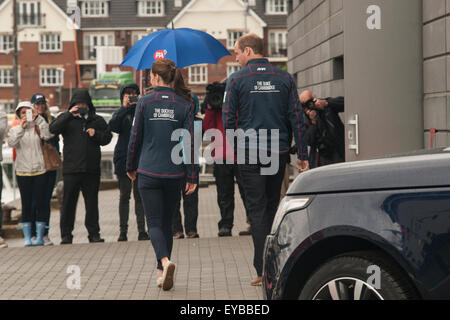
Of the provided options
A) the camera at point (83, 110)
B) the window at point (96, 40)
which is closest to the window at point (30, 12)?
the window at point (96, 40)

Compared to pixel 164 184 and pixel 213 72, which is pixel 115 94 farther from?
pixel 164 184

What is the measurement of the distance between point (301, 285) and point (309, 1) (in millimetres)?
15329

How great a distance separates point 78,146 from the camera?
11.5m

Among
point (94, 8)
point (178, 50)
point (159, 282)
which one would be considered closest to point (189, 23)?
point (94, 8)

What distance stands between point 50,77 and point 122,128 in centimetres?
6757

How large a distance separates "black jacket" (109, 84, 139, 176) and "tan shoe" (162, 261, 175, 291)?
164 inches

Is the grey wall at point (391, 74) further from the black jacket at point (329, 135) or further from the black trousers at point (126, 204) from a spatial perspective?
the black trousers at point (126, 204)

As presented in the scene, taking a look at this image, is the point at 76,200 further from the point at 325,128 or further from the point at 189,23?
the point at 189,23

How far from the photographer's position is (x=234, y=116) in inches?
298

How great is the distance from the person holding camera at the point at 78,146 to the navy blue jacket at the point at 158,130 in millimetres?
3987

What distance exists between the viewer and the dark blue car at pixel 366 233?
4078 mm

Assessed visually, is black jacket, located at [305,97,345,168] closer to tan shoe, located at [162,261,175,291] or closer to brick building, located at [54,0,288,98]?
tan shoe, located at [162,261,175,291]
